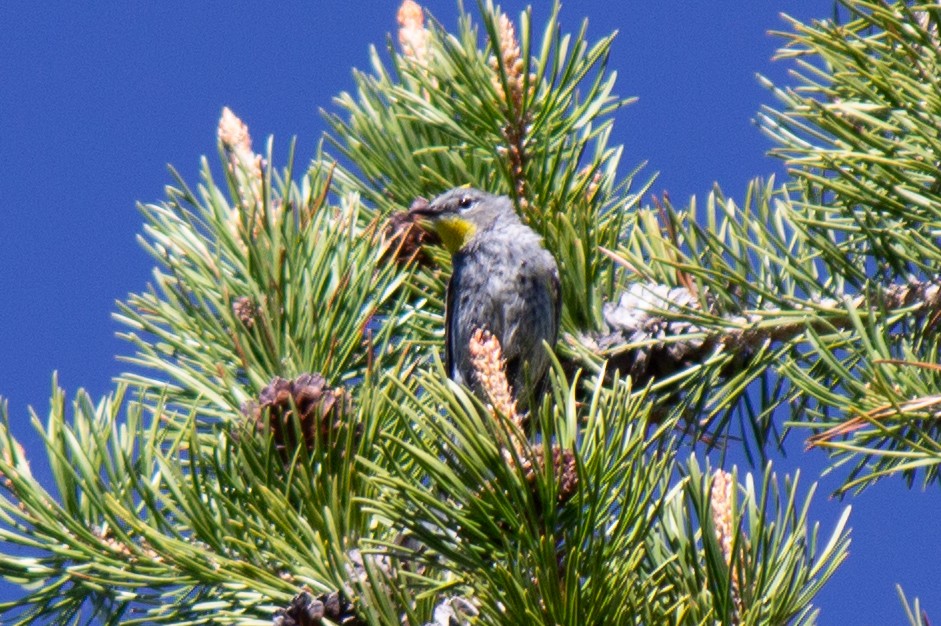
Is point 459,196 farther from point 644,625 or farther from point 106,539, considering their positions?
point 644,625

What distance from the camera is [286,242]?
2037mm

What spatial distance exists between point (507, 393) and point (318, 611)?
0.39 m

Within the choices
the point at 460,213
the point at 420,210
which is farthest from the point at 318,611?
the point at 460,213

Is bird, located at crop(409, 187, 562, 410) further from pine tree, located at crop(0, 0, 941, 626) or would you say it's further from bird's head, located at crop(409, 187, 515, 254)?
pine tree, located at crop(0, 0, 941, 626)

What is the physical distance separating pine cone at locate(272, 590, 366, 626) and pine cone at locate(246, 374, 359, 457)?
0.30 m

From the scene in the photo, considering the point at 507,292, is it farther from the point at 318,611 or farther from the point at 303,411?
the point at 318,611

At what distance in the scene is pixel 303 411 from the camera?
1748 mm

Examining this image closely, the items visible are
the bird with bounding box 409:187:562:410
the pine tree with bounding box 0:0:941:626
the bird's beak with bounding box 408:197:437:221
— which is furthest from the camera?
the bird with bounding box 409:187:562:410

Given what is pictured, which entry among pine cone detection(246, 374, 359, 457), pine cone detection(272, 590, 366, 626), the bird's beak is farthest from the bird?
pine cone detection(272, 590, 366, 626)

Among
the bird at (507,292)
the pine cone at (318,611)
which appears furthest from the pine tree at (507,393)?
the bird at (507,292)

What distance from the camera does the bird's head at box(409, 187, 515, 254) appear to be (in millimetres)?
2684

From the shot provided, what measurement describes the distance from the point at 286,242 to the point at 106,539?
23.9 inches

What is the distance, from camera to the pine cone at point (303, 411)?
174cm

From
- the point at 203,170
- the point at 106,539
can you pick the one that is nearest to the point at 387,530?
the point at 106,539
